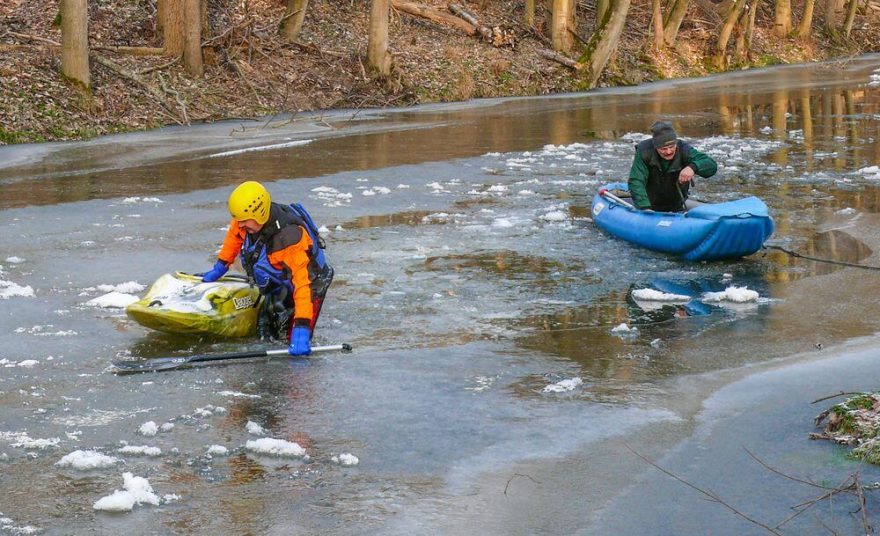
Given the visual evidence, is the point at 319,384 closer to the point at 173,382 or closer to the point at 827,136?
the point at 173,382

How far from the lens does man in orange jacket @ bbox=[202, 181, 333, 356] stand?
24.8 feet

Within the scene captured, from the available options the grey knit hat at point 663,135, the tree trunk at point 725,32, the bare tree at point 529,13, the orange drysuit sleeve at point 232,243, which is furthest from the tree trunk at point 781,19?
the orange drysuit sleeve at point 232,243

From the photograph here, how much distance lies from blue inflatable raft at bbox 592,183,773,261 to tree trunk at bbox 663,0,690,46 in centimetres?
2930

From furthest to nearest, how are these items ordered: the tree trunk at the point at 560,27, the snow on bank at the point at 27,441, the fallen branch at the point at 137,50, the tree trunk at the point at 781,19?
the tree trunk at the point at 781,19
the tree trunk at the point at 560,27
the fallen branch at the point at 137,50
the snow on bank at the point at 27,441

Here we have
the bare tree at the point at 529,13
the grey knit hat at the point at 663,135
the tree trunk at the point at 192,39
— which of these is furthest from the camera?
the bare tree at the point at 529,13

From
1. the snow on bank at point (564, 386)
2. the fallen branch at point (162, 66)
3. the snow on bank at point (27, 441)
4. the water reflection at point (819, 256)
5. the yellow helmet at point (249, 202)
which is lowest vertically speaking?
the water reflection at point (819, 256)

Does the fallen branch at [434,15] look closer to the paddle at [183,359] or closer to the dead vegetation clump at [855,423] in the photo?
the paddle at [183,359]

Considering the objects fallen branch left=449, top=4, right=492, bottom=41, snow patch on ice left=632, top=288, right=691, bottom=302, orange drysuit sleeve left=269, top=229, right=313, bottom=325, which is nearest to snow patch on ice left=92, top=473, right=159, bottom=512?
orange drysuit sleeve left=269, top=229, right=313, bottom=325

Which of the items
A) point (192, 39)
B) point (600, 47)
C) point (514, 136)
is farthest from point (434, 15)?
point (514, 136)

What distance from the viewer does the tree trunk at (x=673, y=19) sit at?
127ft

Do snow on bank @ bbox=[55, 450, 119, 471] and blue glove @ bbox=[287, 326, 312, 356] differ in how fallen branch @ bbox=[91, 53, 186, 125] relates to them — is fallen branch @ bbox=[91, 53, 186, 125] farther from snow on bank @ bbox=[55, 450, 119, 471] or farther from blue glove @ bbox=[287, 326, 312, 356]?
snow on bank @ bbox=[55, 450, 119, 471]

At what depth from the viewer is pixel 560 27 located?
33031mm

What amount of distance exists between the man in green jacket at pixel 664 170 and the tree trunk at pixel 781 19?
131ft

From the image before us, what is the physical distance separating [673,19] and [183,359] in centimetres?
3428
